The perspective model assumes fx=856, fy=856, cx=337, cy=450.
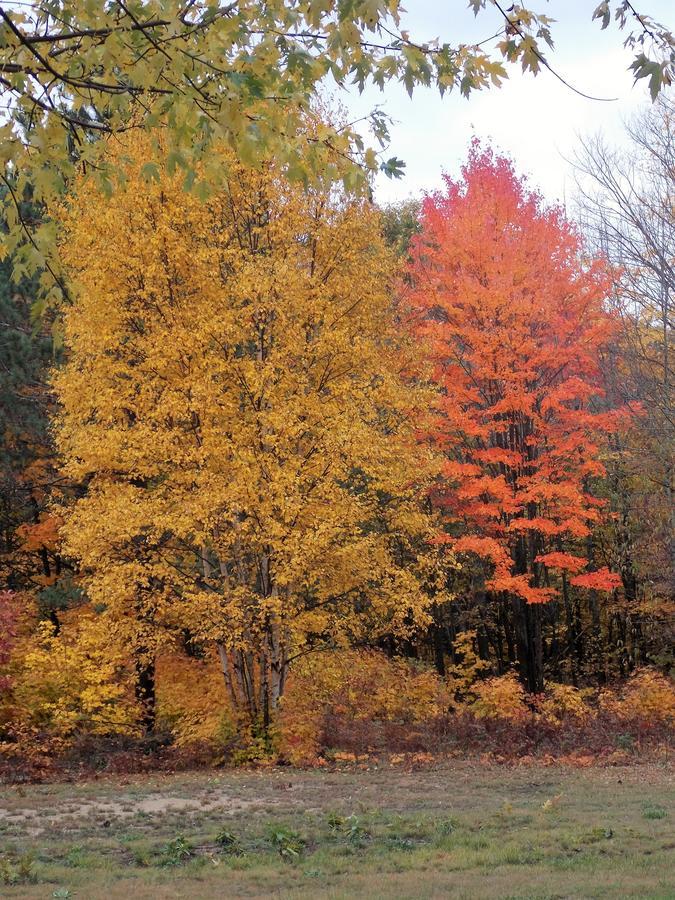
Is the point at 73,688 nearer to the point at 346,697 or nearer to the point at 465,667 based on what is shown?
the point at 346,697

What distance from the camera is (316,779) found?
12805 millimetres

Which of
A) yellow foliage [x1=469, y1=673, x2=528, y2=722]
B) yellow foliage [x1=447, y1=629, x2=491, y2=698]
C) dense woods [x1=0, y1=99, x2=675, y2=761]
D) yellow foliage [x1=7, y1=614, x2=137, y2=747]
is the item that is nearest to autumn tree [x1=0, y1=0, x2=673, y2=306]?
dense woods [x1=0, y1=99, x2=675, y2=761]

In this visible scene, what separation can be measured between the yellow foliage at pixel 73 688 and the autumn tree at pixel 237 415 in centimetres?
58

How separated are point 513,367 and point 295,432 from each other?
Answer: 6.52m

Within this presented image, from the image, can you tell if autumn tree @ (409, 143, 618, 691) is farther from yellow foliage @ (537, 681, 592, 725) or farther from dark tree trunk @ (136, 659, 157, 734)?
dark tree trunk @ (136, 659, 157, 734)

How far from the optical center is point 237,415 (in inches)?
591

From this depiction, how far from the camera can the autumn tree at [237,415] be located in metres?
14.1

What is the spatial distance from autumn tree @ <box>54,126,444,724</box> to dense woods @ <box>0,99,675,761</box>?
6 centimetres

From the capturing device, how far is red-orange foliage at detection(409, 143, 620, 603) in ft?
57.7

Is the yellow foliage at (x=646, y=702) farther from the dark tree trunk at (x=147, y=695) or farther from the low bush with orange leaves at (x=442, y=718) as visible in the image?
the dark tree trunk at (x=147, y=695)

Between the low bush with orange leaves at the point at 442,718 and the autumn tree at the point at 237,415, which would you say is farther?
the low bush with orange leaves at the point at 442,718

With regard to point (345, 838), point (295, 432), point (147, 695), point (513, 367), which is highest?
point (513, 367)

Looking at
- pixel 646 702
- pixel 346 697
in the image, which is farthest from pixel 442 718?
pixel 646 702

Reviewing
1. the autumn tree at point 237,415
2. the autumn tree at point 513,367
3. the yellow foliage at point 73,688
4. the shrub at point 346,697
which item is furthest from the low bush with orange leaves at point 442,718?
the yellow foliage at point 73,688
